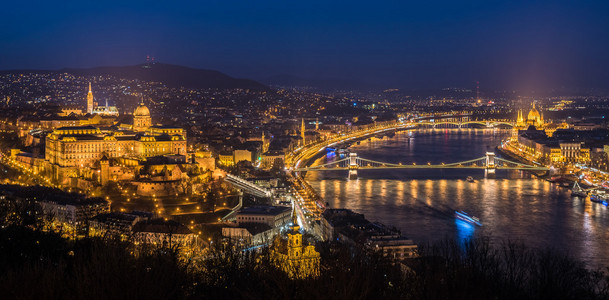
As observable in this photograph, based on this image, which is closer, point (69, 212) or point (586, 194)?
point (69, 212)

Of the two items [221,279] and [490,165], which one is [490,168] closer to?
[490,165]

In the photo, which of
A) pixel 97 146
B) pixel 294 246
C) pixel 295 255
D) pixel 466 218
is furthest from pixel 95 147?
pixel 295 255

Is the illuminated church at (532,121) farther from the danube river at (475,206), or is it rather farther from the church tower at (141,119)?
the church tower at (141,119)

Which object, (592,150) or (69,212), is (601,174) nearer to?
(592,150)

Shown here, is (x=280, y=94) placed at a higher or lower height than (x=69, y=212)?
higher

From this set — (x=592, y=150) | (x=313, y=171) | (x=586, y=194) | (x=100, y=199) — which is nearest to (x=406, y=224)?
(x=100, y=199)

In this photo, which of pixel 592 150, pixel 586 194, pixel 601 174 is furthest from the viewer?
pixel 592 150

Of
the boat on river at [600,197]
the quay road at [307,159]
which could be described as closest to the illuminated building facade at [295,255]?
the quay road at [307,159]

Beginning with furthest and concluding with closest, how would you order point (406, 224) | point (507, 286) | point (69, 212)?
point (406, 224)
point (69, 212)
point (507, 286)
